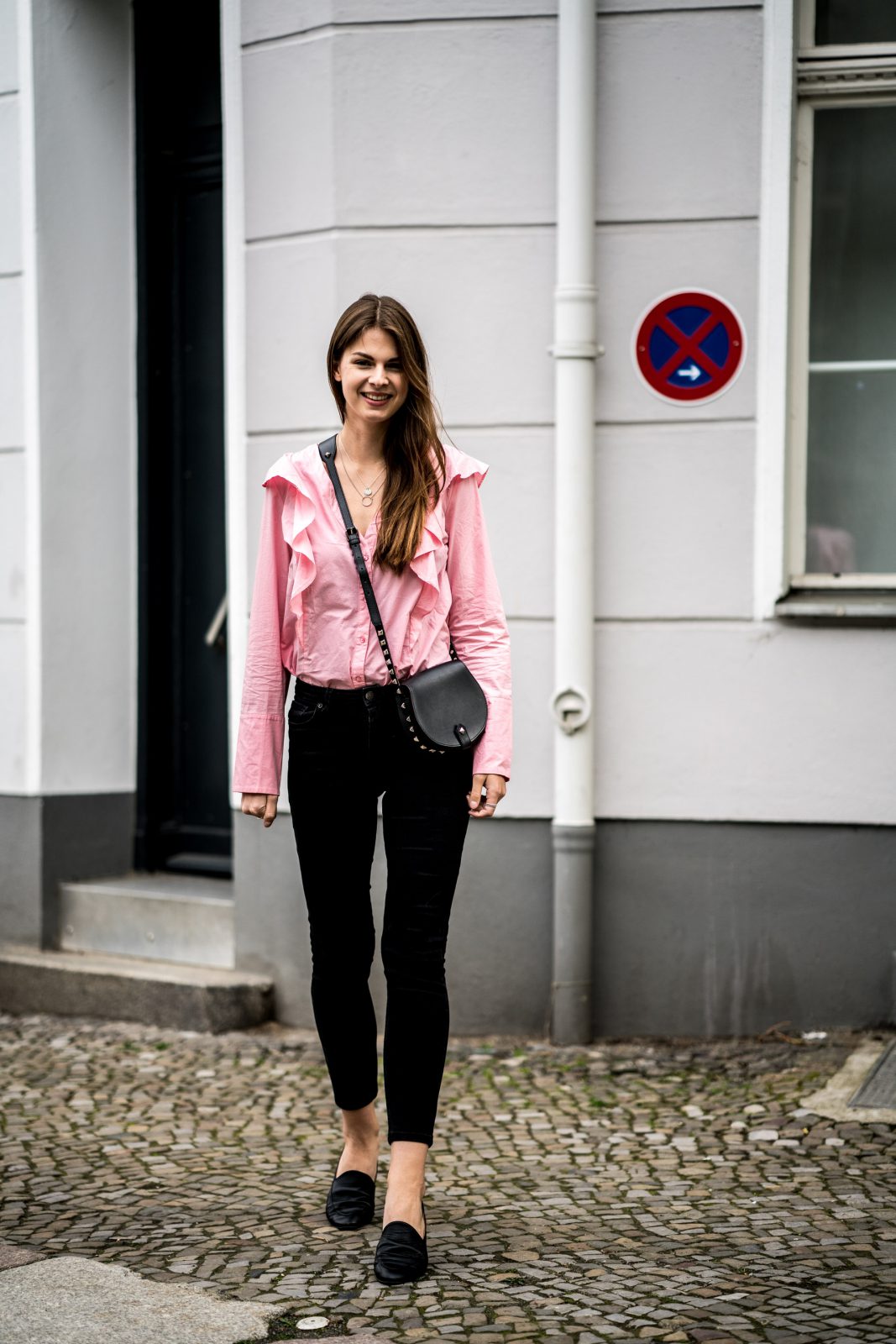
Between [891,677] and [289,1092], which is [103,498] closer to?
[289,1092]

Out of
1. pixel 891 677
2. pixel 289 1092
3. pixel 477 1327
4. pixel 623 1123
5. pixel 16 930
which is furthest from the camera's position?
pixel 16 930

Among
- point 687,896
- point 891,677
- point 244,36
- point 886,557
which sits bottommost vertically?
point 687,896

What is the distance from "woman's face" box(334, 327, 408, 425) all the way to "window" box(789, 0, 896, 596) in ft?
7.10

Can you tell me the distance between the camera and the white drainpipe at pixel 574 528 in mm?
4809

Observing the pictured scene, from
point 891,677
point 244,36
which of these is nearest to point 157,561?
point 244,36

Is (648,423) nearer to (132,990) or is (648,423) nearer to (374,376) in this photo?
(374,376)

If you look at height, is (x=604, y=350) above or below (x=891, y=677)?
above

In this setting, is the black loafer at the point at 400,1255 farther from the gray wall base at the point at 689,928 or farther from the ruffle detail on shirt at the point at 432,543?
the gray wall base at the point at 689,928

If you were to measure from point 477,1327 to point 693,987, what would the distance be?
2.38 metres

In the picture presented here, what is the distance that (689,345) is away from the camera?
4.88 m

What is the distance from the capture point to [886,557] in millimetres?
5047

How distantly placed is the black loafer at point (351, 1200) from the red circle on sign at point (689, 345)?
267cm

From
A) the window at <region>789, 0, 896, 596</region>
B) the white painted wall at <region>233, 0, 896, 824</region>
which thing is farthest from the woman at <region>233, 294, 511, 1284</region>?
the window at <region>789, 0, 896, 596</region>

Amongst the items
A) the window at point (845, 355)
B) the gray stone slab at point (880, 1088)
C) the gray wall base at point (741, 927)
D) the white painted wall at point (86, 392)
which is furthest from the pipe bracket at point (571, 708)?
the white painted wall at point (86, 392)
